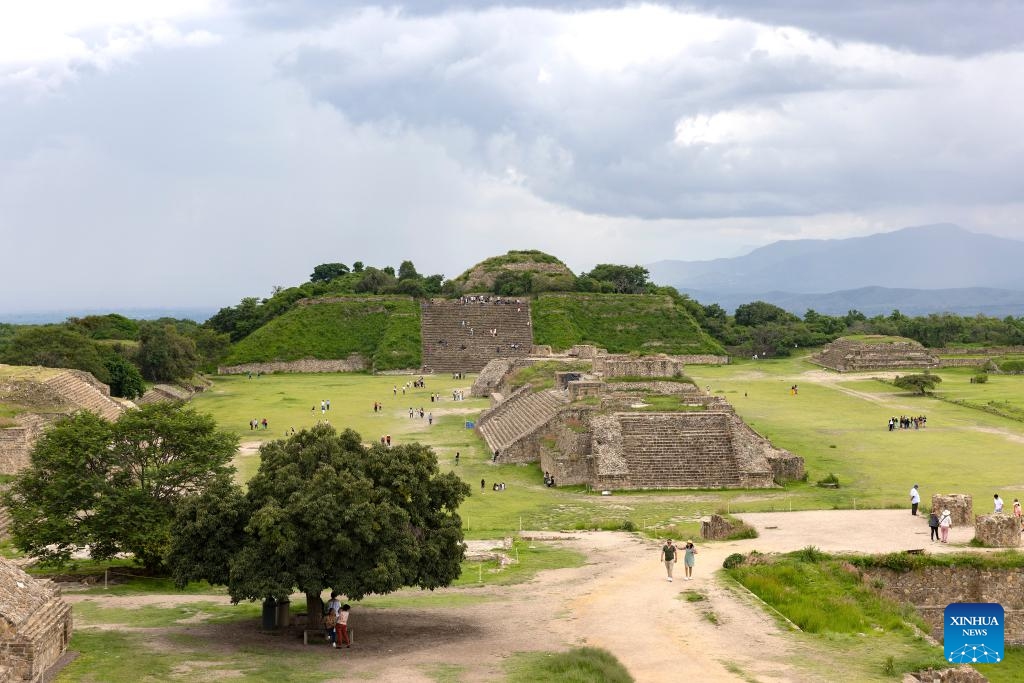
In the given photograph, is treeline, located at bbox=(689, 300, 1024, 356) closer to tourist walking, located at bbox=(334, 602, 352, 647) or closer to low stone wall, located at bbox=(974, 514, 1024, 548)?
low stone wall, located at bbox=(974, 514, 1024, 548)

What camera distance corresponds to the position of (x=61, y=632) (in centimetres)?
1794

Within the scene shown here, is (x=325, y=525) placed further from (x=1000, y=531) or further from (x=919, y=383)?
(x=919, y=383)

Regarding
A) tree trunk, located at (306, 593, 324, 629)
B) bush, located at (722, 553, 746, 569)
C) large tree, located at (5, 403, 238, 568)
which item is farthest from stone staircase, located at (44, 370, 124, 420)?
bush, located at (722, 553, 746, 569)

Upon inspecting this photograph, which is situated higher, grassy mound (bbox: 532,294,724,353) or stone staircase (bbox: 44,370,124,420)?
grassy mound (bbox: 532,294,724,353)

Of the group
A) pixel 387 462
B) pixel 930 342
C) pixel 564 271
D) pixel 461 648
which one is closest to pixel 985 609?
pixel 461 648

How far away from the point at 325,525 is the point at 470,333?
74858 mm

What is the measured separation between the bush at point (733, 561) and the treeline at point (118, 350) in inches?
1762

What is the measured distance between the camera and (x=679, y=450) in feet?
133

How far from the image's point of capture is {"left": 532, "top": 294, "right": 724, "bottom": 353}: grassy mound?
3725 inches

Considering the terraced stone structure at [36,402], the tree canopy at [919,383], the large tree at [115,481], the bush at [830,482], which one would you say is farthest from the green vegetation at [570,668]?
the tree canopy at [919,383]

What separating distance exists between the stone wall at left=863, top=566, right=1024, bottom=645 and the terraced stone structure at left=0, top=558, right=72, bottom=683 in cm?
1538

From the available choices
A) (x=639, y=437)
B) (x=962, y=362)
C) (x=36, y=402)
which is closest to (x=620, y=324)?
(x=962, y=362)

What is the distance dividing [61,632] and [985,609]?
13.4m

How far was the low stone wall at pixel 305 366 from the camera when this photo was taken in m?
87.8
